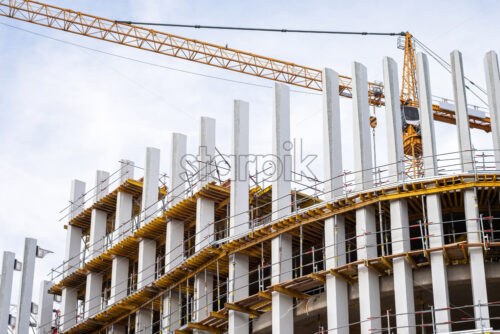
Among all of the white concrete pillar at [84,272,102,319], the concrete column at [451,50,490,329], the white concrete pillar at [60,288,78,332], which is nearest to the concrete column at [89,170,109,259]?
the white concrete pillar at [84,272,102,319]

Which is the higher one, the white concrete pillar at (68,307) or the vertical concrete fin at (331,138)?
the vertical concrete fin at (331,138)

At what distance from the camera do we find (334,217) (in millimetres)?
45656

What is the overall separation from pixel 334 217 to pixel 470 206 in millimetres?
6869

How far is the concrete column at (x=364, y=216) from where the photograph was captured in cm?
4253

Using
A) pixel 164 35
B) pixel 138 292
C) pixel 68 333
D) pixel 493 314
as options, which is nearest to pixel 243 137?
pixel 138 292

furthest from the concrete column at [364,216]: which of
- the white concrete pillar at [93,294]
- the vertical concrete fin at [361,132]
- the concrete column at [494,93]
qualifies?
the white concrete pillar at [93,294]

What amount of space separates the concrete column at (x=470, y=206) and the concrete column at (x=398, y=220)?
9.46 ft

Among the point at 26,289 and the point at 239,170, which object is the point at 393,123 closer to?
the point at 239,170

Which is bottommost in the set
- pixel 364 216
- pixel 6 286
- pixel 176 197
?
pixel 364 216

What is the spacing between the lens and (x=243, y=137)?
52438mm

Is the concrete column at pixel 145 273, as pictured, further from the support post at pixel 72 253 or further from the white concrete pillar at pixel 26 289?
the white concrete pillar at pixel 26 289

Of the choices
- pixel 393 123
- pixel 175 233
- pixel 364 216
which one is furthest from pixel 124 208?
pixel 393 123

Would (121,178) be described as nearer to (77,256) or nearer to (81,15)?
(77,256)

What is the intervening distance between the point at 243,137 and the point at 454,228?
13082mm
